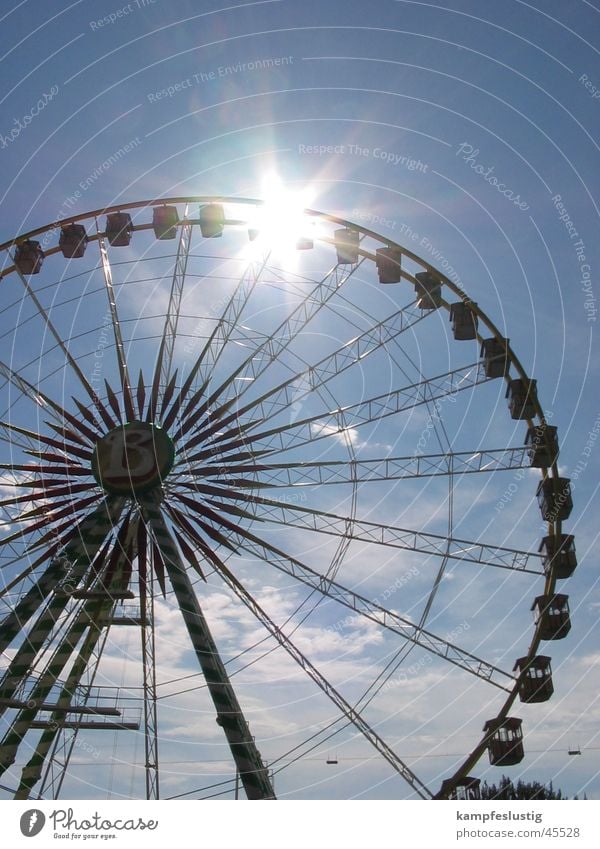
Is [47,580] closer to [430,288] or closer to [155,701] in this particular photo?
[155,701]

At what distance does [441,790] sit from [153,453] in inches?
440

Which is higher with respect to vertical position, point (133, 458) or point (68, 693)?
point (133, 458)

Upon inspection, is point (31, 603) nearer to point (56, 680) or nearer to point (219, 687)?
point (56, 680)

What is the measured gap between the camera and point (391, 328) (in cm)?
2019

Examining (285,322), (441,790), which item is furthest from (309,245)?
(441,790)
